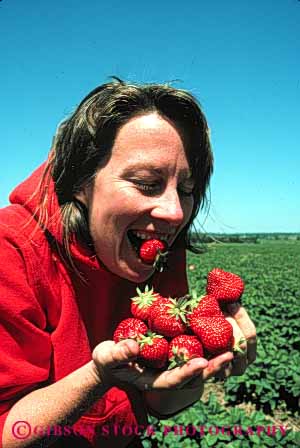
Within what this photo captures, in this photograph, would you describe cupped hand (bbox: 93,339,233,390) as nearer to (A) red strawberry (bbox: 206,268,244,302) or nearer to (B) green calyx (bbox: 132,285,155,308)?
(B) green calyx (bbox: 132,285,155,308)

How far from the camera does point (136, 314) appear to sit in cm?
200

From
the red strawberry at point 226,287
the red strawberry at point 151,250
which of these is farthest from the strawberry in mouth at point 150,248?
the red strawberry at point 226,287

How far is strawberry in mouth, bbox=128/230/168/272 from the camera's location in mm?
1960

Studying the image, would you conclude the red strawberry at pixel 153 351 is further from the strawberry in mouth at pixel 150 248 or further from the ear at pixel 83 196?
the ear at pixel 83 196

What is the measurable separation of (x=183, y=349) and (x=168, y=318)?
143 mm

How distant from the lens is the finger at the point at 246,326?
2068 mm

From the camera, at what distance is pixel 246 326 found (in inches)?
82.0

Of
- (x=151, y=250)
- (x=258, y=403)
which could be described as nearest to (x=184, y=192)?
(x=151, y=250)

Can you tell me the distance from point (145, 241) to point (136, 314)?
0.31 m

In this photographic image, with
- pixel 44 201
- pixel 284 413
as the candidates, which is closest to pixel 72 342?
pixel 44 201

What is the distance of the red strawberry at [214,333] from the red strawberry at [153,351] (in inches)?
5.8

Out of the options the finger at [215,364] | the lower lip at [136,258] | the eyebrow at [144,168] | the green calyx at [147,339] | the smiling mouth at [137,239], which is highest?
the eyebrow at [144,168]

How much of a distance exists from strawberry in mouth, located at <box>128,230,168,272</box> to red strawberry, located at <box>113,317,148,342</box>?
24 cm

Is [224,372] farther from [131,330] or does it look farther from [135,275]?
[135,275]
